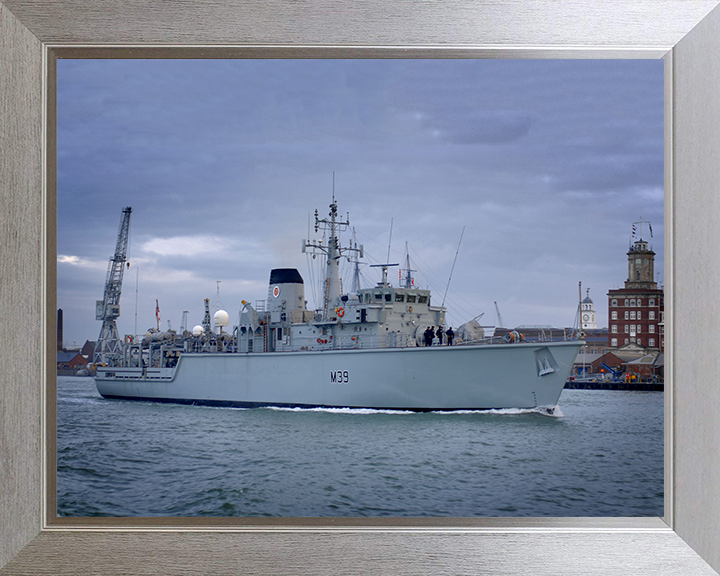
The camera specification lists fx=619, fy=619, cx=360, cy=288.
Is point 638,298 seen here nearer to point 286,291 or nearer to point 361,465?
point 361,465

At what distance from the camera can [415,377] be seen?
11.6 meters

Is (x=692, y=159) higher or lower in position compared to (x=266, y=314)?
higher

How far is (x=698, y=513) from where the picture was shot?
2.76 meters

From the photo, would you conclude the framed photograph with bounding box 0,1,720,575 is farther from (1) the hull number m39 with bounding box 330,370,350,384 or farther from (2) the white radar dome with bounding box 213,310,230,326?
(2) the white radar dome with bounding box 213,310,230,326

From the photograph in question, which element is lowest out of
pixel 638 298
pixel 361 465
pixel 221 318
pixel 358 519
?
pixel 361 465

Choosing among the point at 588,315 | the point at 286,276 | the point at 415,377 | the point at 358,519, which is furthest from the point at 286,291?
the point at 358,519

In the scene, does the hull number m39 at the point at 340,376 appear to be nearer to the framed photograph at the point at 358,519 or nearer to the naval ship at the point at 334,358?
the naval ship at the point at 334,358

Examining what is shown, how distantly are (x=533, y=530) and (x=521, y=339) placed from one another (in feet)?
30.2

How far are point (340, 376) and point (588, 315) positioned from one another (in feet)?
17.1

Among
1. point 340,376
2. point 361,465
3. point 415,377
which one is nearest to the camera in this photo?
point 361,465

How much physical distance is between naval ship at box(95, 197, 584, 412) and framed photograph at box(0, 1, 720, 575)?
8421 millimetres

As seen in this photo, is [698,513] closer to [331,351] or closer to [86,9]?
[86,9]

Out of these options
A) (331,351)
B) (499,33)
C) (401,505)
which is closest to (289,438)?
(331,351)

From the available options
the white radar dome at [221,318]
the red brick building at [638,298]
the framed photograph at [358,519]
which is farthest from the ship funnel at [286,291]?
the framed photograph at [358,519]
